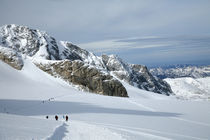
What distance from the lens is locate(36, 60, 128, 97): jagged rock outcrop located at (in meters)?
72.2

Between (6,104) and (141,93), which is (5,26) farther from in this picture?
(6,104)

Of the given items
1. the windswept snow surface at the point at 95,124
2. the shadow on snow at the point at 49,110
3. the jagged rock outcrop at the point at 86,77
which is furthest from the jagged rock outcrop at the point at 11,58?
the shadow on snow at the point at 49,110

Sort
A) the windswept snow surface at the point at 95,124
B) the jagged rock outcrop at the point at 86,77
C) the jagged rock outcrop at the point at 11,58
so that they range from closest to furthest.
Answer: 1. the windswept snow surface at the point at 95,124
2. the jagged rock outcrop at the point at 11,58
3. the jagged rock outcrop at the point at 86,77

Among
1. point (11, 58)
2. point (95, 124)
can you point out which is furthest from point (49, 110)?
point (11, 58)

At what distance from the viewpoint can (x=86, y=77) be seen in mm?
73438

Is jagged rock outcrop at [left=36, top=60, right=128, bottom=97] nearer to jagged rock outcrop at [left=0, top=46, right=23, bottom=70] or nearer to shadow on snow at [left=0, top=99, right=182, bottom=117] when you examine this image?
jagged rock outcrop at [left=0, top=46, right=23, bottom=70]

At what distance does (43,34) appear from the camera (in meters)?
146

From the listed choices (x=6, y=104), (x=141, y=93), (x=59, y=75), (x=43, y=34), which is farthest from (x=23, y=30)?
(x=6, y=104)

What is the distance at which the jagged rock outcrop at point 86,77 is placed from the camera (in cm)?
7225

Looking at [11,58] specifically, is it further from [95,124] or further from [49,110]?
[95,124]

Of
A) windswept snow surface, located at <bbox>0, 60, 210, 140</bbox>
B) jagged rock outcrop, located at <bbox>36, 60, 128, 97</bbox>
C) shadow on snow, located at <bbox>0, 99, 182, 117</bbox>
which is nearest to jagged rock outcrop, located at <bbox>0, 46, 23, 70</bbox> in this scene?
jagged rock outcrop, located at <bbox>36, 60, 128, 97</bbox>

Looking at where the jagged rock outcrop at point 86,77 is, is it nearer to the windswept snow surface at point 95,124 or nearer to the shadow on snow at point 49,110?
the windswept snow surface at point 95,124

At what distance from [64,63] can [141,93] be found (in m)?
39.1

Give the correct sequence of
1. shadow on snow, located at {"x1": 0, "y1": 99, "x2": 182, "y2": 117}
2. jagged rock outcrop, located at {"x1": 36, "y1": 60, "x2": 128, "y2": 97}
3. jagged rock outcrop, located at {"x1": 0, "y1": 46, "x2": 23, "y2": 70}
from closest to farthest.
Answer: shadow on snow, located at {"x1": 0, "y1": 99, "x2": 182, "y2": 117} → jagged rock outcrop, located at {"x1": 0, "y1": 46, "x2": 23, "y2": 70} → jagged rock outcrop, located at {"x1": 36, "y1": 60, "x2": 128, "y2": 97}
